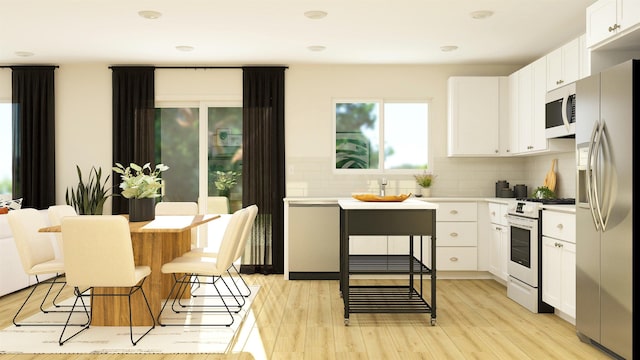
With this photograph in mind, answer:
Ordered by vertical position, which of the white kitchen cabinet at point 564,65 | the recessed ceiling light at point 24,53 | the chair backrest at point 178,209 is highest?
the recessed ceiling light at point 24,53

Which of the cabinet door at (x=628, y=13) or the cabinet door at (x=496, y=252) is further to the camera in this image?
the cabinet door at (x=496, y=252)

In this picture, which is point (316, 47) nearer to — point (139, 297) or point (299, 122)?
point (299, 122)

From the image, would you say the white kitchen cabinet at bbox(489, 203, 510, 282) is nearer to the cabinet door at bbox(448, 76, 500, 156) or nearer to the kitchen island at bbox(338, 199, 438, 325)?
the cabinet door at bbox(448, 76, 500, 156)

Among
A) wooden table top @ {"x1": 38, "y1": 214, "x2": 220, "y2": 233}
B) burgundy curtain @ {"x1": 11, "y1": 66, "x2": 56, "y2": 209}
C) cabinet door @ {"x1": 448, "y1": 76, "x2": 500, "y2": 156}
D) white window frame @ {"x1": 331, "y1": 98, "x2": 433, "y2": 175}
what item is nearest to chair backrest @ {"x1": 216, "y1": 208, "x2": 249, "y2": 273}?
wooden table top @ {"x1": 38, "y1": 214, "x2": 220, "y2": 233}

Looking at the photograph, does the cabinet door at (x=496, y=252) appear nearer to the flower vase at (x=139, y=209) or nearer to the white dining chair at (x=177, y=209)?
the white dining chair at (x=177, y=209)

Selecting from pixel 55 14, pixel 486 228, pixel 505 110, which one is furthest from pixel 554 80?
pixel 55 14

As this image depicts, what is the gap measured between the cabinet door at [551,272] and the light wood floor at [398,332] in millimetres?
178

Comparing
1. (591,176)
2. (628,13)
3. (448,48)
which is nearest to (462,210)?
(448,48)

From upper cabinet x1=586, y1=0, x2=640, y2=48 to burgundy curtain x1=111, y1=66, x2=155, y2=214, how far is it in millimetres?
4996

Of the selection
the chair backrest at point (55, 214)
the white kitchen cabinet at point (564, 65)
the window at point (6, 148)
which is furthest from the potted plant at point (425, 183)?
the window at point (6, 148)

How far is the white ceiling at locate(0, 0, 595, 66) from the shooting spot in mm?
4590

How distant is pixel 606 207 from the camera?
11.5 feet

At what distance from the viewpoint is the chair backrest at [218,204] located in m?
6.88

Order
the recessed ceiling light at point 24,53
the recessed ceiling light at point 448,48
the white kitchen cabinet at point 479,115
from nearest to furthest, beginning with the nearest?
1. the recessed ceiling light at point 448,48
2. the recessed ceiling light at point 24,53
3. the white kitchen cabinet at point 479,115
